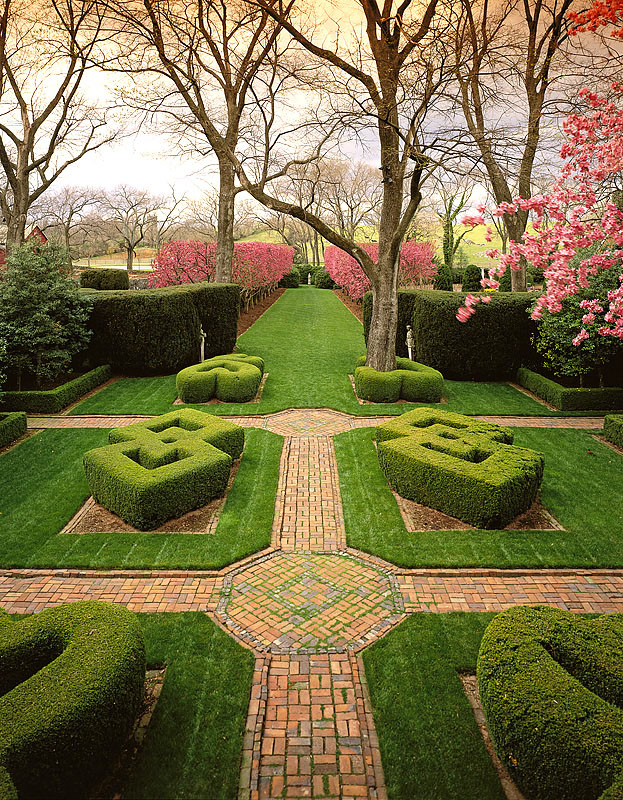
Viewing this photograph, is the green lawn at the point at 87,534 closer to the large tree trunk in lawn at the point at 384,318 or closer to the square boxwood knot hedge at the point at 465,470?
the square boxwood knot hedge at the point at 465,470

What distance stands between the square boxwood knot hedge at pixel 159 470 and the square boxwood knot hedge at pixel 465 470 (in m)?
2.81

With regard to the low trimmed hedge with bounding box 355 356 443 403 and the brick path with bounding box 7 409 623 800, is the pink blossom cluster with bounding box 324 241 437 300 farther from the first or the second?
the brick path with bounding box 7 409 623 800

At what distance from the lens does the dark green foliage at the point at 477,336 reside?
14781mm

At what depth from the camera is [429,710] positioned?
4.19 meters

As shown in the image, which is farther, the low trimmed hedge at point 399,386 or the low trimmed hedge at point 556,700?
the low trimmed hedge at point 399,386

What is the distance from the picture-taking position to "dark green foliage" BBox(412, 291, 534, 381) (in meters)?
14.8

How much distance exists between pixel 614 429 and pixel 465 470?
5.14 meters

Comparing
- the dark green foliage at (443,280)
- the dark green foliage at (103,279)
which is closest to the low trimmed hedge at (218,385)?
the dark green foliage at (103,279)

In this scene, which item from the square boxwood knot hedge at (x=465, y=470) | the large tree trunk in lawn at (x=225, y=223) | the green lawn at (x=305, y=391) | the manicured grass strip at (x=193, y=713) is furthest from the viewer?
the large tree trunk in lawn at (x=225, y=223)

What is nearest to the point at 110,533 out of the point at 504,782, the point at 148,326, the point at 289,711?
the point at 289,711

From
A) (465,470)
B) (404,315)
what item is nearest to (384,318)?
(404,315)

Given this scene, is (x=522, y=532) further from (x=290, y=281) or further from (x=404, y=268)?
(x=290, y=281)

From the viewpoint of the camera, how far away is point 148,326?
49.3ft

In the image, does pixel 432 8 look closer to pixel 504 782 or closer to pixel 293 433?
pixel 293 433
